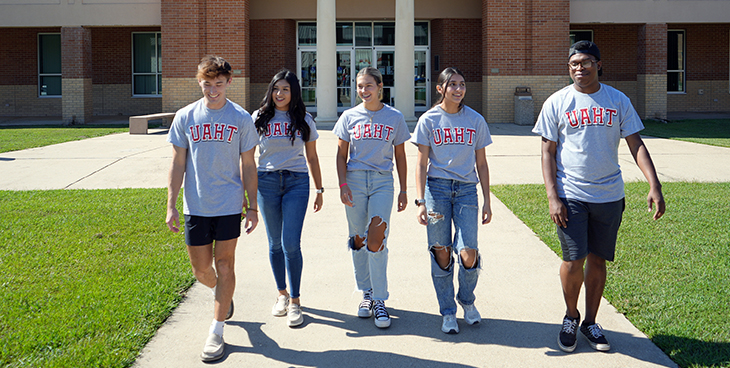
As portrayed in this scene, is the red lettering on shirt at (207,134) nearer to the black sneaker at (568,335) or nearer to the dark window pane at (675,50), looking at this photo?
the black sneaker at (568,335)

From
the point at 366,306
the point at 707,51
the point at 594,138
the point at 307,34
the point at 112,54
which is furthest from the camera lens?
the point at 707,51

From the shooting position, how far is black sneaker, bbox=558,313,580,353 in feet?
13.0

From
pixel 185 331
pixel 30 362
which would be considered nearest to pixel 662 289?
pixel 185 331

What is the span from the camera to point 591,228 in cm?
397

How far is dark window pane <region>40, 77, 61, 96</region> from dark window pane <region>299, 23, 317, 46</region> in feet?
35.7

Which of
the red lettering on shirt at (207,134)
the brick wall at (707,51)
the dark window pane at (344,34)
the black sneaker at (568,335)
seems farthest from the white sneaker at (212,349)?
the brick wall at (707,51)

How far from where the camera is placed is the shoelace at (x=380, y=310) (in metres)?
4.43

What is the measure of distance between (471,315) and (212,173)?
2040 mm

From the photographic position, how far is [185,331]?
438 cm

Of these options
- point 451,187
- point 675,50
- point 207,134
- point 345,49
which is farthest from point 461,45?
point 207,134

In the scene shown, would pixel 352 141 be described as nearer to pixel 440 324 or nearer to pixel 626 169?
pixel 440 324

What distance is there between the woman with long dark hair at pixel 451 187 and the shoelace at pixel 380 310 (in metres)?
0.40

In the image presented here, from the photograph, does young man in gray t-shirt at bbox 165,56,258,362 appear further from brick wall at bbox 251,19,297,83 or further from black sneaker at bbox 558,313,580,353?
brick wall at bbox 251,19,297,83

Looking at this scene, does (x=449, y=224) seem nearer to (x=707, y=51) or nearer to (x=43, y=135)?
(x=43, y=135)
